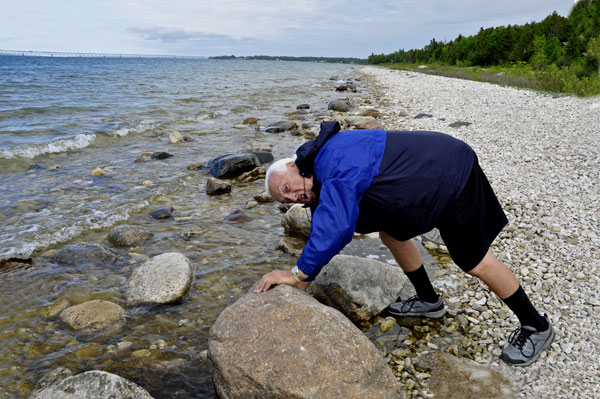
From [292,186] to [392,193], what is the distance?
812 millimetres

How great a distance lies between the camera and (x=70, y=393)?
10.2 ft

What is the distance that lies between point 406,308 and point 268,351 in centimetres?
215

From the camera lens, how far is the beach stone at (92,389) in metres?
3.11

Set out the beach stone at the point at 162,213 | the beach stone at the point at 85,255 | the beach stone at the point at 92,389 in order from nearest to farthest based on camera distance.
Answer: the beach stone at the point at 92,389 → the beach stone at the point at 85,255 → the beach stone at the point at 162,213

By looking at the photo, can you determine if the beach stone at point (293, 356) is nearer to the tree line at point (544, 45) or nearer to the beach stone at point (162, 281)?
the beach stone at point (162, 281)

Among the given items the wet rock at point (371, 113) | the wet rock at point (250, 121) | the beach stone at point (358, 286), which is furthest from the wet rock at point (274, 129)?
the beach stone at point (358, 286)

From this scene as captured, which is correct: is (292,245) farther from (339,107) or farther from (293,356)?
(339,107)

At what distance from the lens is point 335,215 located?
9.70ft

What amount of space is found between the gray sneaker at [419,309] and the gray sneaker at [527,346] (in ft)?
2.76

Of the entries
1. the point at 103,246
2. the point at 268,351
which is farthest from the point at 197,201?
the point at 268,351

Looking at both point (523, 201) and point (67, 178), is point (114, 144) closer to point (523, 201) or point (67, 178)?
point (67, 178)

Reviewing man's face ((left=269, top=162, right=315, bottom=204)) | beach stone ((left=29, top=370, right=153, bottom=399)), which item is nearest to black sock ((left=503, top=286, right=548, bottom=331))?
man's face ((left=269, top=162, right=315, bottom=204))

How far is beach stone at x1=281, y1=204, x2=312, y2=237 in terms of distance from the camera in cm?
690

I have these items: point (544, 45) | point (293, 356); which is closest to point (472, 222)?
point (293, 356)
